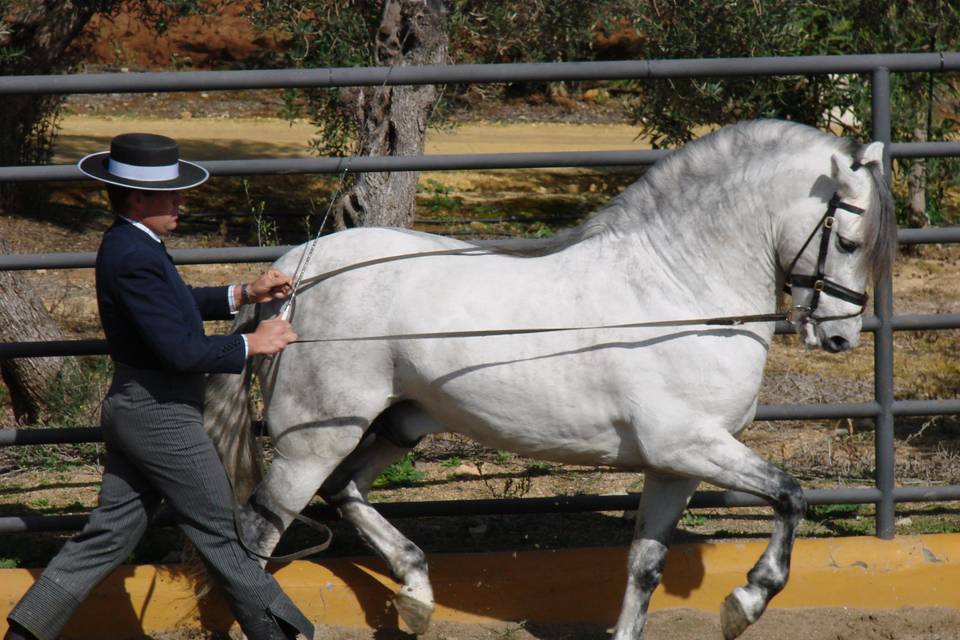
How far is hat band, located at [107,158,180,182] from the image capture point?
3.77 metres

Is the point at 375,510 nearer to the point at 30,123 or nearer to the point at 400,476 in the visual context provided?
the point at 400,476

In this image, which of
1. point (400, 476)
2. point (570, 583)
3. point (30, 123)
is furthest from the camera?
point (30, 123)

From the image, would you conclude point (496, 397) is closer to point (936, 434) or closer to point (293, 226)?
point (936, 434)

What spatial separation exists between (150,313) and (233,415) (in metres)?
0.86

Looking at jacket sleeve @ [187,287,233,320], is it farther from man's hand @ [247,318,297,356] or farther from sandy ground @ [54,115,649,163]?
sandy ground @ [54,115,649,163]

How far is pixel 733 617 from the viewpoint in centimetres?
418

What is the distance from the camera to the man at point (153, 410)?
147 inches

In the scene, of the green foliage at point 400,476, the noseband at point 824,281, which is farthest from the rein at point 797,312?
the green foliage at point 400,476

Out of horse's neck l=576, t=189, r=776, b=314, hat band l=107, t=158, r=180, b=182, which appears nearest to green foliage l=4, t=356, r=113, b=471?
hat band l=107, t=158, r=180, b=182

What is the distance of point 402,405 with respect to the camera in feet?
14.7

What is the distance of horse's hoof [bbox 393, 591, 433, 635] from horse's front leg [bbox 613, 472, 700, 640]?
0.70m

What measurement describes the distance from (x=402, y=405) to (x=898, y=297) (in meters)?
7.39

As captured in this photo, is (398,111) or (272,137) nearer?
(398,111)

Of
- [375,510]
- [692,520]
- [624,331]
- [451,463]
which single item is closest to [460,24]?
[451,463]
